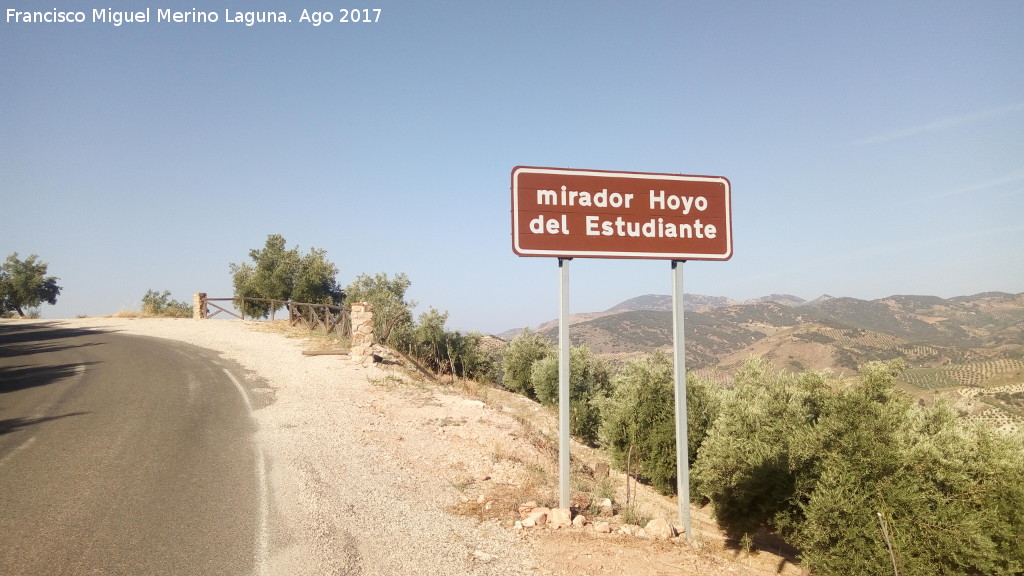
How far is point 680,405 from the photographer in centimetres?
623

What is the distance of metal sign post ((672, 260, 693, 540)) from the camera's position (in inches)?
238

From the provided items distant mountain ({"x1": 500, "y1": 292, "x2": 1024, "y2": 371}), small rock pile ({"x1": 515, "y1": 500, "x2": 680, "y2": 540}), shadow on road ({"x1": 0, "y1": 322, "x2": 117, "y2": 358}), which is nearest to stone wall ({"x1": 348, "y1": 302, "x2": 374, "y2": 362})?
shadow on road ({"x1": 0, "y1": 322, "x2": 117, "y2": 358})

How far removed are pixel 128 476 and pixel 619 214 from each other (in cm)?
777

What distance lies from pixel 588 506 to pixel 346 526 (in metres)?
3.10

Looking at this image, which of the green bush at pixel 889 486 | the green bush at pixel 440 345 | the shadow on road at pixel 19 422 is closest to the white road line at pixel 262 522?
the shadow on road at pixel 19 422

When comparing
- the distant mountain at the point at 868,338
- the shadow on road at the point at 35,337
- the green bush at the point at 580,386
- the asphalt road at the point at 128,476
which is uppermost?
the shadow on road at the point at 35,337

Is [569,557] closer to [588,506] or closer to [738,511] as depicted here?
[588,506]

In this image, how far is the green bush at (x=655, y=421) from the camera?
12.2 metres

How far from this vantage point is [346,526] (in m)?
5.88

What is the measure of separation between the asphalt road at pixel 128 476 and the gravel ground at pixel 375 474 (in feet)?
1.32

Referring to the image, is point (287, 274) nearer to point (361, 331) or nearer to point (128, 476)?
point (361, 331)

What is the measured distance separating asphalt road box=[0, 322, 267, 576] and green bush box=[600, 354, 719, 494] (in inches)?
343

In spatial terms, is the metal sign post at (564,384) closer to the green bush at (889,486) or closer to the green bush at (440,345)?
the green bush at (889,486)

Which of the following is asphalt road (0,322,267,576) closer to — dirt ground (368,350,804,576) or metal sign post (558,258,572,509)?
dirt ground (368,350,804,576)
